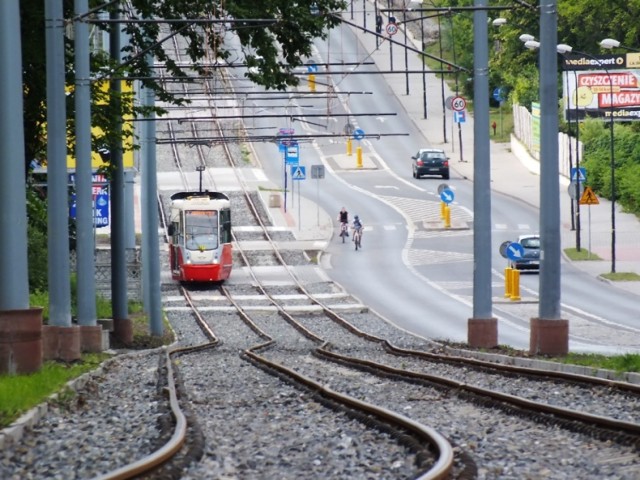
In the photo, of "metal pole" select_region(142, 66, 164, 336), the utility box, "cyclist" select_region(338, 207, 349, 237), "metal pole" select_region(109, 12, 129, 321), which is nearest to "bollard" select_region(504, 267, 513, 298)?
"metal pole" select_region(142, 66, 164, 336)

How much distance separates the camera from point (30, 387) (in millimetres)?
17422

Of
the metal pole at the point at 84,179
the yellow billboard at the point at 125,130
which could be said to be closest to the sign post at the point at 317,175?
the yellow billboard at the point at 125,130

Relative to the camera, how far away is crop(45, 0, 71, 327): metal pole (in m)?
25.9

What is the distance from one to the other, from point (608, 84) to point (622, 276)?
1004 inches

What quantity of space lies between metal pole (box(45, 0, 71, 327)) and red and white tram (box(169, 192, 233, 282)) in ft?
103

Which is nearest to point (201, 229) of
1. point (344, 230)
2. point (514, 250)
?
point (344, 230)

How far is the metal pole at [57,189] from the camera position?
25859mm

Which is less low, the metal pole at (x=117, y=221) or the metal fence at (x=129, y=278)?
the metal pole at (x=117, y=221)

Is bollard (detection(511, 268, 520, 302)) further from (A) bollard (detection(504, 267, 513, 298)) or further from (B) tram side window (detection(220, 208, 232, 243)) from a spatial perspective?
(B) tram side window (detection(220, 208, 232, 243))

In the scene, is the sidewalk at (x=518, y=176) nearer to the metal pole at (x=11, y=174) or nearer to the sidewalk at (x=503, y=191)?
the sidewalk at (x=503, y=191)

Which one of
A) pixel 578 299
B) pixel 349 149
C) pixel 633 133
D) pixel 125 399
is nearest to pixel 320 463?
pixel 125 399

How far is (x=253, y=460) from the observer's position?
1176cm

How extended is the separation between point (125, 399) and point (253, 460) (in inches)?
269

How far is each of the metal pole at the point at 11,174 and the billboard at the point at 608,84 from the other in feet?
211
